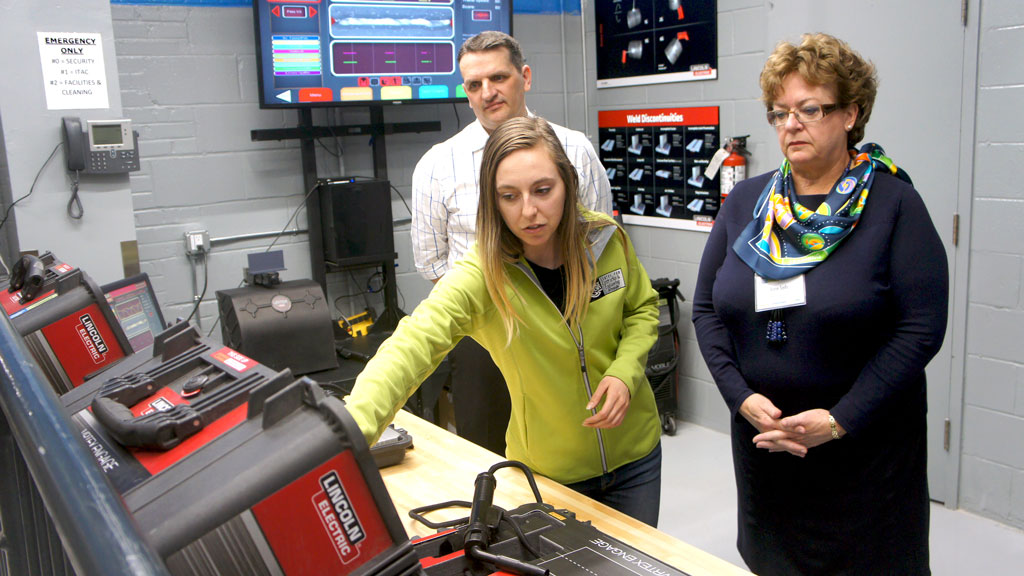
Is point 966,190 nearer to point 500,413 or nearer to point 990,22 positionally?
point 990,22

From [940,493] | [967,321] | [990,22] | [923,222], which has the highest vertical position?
[990,22]

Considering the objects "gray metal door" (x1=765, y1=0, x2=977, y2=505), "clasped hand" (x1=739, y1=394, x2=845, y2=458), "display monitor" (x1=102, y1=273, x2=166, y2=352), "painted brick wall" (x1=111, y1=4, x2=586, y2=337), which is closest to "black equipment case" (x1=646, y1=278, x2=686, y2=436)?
"gray metal door" (x1=765, y1=0, x2=977, y2=505)

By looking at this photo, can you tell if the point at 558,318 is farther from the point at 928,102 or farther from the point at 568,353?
the point at 928,102

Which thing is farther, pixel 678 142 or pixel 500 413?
pixel 678 142

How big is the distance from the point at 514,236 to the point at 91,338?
756 millimetres

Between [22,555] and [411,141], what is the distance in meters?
3.35

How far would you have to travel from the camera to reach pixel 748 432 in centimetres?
184

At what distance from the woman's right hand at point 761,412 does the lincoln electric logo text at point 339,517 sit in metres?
1.21

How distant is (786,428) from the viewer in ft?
5.51

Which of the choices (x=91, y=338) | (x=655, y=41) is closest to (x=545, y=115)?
(x=655, y=41)

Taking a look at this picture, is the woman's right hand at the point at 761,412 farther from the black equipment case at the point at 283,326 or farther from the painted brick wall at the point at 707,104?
the painted brick wall at the point at 707,104

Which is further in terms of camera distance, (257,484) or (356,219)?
(356,219)

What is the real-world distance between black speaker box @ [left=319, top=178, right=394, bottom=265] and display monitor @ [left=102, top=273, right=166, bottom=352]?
6.83 ft

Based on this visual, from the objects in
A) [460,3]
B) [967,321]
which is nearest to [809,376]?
[967,321]
